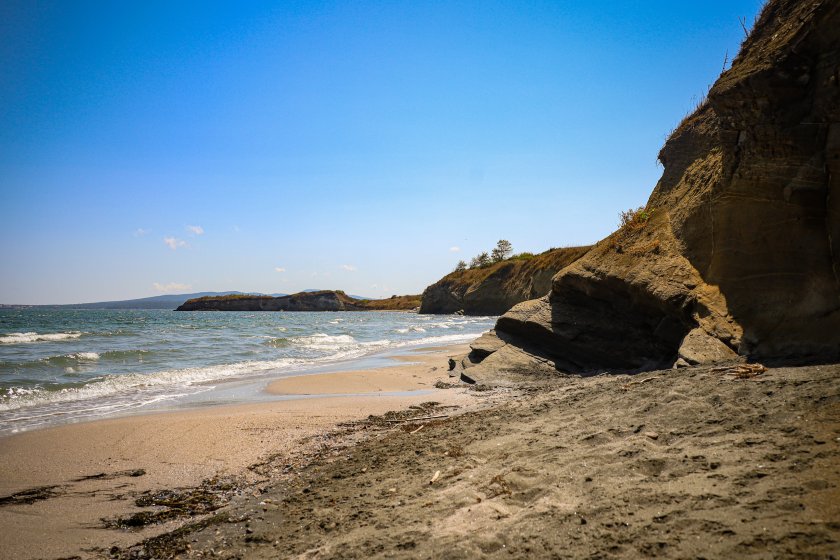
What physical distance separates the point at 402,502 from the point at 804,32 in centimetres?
777

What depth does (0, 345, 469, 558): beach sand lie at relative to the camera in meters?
4.47

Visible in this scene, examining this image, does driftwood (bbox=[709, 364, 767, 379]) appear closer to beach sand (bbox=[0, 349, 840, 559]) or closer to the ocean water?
beach sand (bbox=[0, 349, 840, 559])

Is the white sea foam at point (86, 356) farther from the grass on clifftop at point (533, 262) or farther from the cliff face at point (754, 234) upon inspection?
the grass on clifftop at point (533, 262)

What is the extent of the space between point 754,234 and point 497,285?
5242cm

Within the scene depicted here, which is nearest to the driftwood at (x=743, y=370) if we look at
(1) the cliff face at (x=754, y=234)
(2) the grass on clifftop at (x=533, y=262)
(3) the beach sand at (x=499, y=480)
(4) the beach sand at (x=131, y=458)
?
(3) the beach sand at (x=499, y=480)

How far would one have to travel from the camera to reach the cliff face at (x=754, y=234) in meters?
6.37

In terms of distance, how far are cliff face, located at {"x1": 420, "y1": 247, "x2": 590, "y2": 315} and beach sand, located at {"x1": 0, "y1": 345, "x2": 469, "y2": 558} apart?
34932 mm

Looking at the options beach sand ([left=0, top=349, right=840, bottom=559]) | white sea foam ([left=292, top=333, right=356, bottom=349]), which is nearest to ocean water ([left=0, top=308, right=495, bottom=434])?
white sea foam ([left=292, top=333, right=356, bottom=349])

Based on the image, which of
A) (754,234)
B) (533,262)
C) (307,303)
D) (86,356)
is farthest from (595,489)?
(307,303)

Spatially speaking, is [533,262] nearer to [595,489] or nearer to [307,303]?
[595,489]

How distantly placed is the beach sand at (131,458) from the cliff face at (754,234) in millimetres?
4329

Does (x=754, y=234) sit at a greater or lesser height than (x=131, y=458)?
greater

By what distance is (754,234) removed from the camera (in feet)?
24.3

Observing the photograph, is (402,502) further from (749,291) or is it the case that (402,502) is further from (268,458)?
(749,291)
